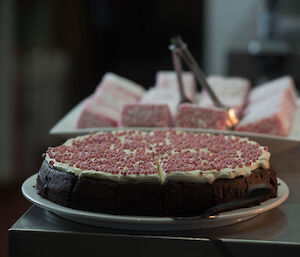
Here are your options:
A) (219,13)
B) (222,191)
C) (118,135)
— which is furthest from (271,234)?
(219,13)

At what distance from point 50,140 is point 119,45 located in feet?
2.76

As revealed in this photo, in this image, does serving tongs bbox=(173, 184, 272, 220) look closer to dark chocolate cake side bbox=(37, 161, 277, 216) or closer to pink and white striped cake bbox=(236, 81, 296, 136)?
dark chocolate cake side bbox=(37, 161, 277, 216)

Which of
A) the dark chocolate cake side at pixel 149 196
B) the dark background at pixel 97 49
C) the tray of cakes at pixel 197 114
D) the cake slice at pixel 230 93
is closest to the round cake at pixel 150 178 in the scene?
the dark chocolate cake side at pixel 149 196

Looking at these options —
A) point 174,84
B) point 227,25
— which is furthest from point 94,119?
point 227,25

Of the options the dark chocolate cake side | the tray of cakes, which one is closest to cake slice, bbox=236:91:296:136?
the tray of cakes

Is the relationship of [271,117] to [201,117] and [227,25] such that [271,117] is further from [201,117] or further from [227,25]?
[227,25]

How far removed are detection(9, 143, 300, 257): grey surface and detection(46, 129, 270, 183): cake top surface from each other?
84 mm

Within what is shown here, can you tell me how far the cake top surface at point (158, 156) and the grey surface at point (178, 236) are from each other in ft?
0.28

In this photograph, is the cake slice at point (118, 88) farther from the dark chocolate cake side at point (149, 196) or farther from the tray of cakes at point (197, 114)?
the dark chocolate cake side at point (149, 196)

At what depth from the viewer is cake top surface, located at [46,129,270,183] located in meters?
0.88

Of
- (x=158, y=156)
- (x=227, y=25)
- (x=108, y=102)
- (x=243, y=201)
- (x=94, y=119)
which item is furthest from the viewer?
(x=227, y=25)

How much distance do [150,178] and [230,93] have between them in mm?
945

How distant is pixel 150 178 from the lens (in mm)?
863

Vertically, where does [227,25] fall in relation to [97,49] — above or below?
above
